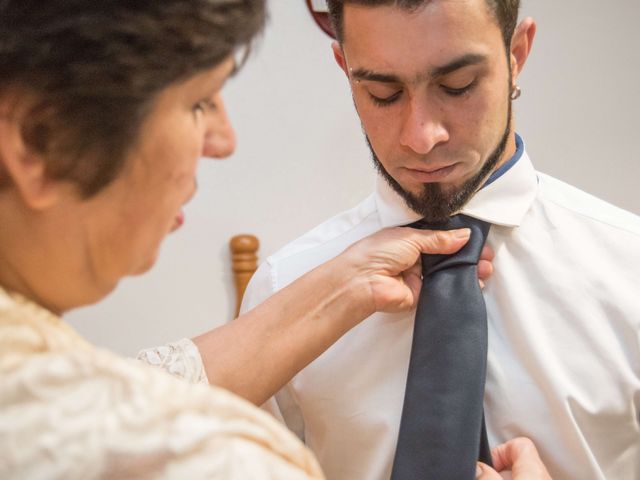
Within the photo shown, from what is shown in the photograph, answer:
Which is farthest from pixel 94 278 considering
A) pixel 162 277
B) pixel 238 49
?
pixel 162 277

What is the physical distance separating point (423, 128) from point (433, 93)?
0.18 feet

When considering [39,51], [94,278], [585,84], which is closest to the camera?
[39,51]

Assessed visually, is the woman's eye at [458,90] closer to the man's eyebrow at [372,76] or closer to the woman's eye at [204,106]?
the man's eyebrow at [372,76]

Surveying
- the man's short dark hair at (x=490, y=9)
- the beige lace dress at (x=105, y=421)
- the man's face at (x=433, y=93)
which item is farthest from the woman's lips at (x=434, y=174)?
the beige lace dress at (x=105, y=421)

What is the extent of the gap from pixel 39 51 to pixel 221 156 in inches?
7.0

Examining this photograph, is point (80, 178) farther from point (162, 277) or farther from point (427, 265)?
point (162, 277)

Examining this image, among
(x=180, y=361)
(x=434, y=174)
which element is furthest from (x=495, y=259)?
(x=180, y=361)

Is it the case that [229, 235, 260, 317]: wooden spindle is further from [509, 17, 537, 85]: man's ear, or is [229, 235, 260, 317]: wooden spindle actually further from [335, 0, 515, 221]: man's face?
[509, 17, 537, 85]: man's ear

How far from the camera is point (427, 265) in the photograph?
1.17 m

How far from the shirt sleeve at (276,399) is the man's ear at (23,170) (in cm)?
83

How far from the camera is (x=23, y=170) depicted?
49cm

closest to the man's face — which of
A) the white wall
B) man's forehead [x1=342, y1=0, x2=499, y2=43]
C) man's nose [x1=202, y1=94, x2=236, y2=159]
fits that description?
man's forehead [x1=342, y1=0, x2=499, y2=43]

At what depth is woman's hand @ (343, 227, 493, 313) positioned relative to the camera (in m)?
1.15

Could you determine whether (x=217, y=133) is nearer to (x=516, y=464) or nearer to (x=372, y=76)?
(x=372, y=76)
